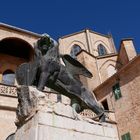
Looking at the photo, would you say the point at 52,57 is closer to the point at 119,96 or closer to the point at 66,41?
the point at 119,96

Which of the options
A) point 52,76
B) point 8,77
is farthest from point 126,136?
point 52,76

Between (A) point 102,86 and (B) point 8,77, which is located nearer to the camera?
(B) point 8,77

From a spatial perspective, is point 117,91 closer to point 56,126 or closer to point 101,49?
point 101,49

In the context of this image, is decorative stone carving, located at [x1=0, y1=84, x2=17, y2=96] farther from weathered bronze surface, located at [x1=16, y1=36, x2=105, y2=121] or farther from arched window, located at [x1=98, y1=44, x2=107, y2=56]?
arched window, located at [x1=98, y1=44, x2=107, y2=56]

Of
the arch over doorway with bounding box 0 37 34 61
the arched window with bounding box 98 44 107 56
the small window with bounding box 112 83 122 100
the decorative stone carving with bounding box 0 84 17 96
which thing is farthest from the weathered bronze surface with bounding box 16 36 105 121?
the arched window with bounding box 98 44 107 56

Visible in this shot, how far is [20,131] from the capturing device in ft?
12.8

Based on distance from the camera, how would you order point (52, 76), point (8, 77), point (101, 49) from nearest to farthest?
point (52, 76) → point (8, 77) → point (101, 49)

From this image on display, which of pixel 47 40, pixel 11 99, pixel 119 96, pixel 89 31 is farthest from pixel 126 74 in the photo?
pixel 89 31

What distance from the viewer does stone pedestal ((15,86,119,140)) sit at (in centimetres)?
356

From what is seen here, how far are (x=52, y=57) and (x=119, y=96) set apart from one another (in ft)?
47.0

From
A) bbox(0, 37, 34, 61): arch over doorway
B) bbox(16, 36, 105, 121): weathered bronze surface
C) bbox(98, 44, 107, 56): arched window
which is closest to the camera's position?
bbox(16, 36, 105, 121): weathered bronze surface

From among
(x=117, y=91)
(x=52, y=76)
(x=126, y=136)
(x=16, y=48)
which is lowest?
(x=52, y=76)

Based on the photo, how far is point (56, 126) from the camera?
12.1 feet

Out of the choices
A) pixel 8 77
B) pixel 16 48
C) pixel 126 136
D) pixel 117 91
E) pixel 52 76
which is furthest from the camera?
pixel 117 91
